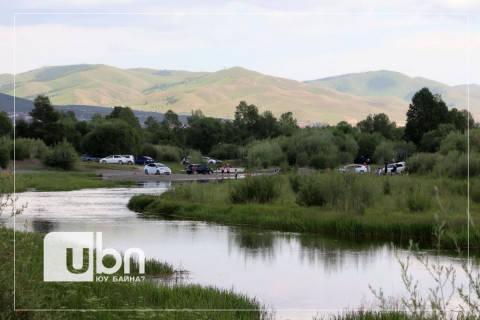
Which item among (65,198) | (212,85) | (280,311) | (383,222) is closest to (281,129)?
(212,85)

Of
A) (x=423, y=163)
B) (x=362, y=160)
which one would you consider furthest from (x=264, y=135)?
(x=423, y=163)

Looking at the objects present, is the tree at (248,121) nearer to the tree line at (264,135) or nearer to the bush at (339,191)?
the tree line at (264,135)

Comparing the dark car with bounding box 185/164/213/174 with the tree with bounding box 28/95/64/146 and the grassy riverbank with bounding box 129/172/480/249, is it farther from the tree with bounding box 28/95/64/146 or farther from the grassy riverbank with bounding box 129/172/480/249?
the grassy riverbank with bounding box 129/172/480/249

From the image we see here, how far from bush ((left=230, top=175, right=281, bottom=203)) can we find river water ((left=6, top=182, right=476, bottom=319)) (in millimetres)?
4738

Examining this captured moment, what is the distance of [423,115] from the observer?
277 feet

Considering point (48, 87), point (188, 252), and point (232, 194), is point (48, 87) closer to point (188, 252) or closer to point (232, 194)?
point (232, 194)

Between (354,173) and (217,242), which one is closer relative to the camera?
(217,242)

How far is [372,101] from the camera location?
1793 inches

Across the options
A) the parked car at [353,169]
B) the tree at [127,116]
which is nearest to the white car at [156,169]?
the parked car at [353,169]

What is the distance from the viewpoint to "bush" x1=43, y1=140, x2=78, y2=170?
7712 cm

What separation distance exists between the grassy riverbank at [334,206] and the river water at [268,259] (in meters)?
1.47

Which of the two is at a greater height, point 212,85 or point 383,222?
point 212,85

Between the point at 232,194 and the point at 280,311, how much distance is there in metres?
21.9

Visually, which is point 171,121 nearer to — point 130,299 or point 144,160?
point 144,160
